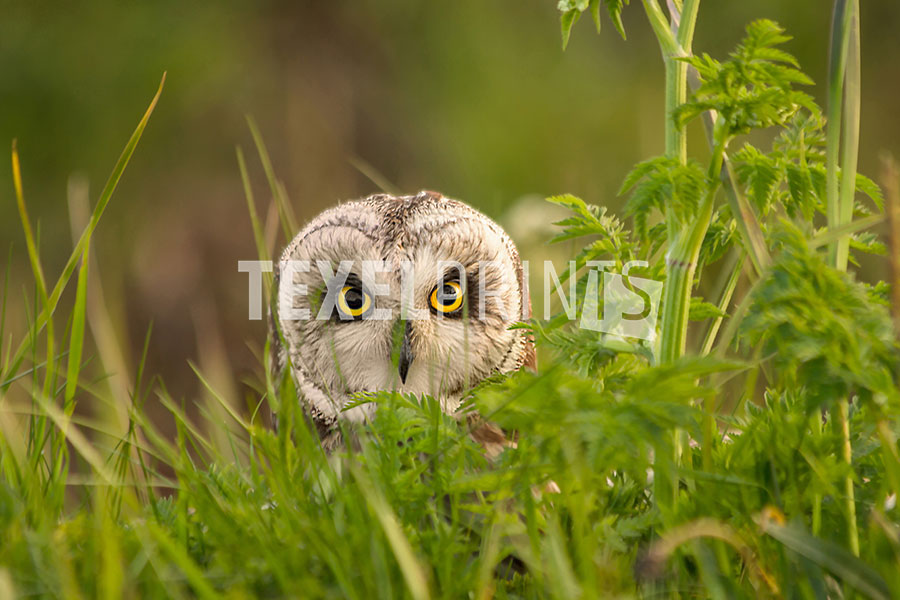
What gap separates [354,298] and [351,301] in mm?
12

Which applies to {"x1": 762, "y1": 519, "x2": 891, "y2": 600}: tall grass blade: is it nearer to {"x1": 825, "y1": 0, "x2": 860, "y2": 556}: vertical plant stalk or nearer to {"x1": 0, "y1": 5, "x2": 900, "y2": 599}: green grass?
{"x1": 0, "y1": 5, "x2": 900, "y2": 599}: green grass

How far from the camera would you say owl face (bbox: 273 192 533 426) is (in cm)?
187

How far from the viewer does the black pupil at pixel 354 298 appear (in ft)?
6.29

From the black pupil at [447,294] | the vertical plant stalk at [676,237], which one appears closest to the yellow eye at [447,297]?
the black pupil at [447,294]

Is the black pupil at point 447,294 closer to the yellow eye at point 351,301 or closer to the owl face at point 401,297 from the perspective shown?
the owl face at point 401,297

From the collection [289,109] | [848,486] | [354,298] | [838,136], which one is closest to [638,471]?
[848,486]

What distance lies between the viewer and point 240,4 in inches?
248

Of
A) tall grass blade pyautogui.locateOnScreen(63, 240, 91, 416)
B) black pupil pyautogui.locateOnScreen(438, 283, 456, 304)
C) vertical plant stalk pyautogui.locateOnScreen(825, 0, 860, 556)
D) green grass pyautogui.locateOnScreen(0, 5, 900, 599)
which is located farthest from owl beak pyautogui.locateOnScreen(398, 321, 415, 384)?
vertical plant stalk pyautogui.locateOnScreen(825, 0, 860, 556)

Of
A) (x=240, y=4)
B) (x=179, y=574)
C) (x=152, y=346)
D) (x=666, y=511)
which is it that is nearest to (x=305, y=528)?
(x=179, y=574)

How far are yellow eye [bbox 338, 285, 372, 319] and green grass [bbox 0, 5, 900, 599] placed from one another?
1.70 feet

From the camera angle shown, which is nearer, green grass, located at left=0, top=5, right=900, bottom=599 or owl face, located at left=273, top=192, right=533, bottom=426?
green grass, located at left=0, top=5, right=900, bottom=599

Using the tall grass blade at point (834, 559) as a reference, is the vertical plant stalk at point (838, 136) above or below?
above

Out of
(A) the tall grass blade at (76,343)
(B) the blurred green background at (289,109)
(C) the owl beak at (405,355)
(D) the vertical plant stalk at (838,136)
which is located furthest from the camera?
(B) the blurred green background at (289,109)

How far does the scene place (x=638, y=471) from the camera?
100cm
